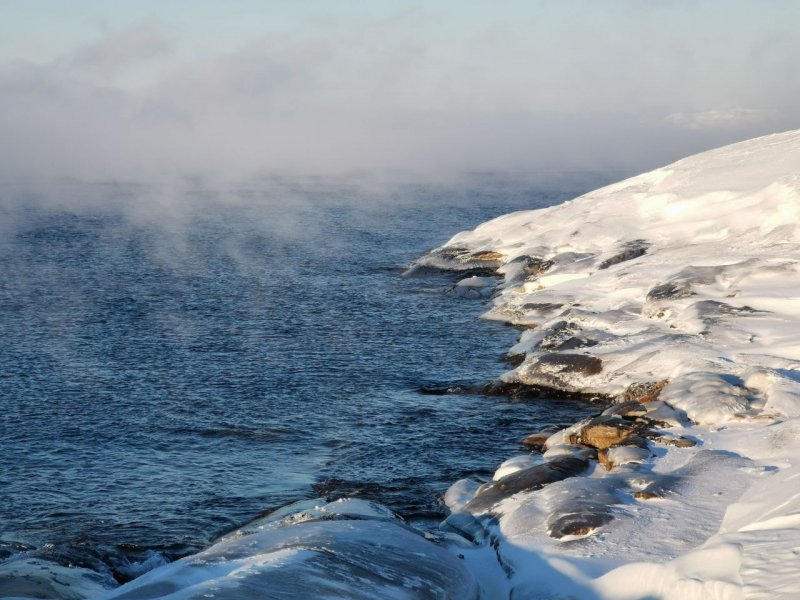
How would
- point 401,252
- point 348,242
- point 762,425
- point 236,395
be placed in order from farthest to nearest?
point 348,242 → point 401,252 → point 236,395 → point 762,425

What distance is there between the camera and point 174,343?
38750mm

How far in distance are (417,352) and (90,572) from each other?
66.6ft

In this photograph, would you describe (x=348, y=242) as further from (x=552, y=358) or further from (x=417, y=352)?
(x=552, y=358)

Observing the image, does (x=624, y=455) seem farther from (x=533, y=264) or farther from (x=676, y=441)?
(x=533, y=264)

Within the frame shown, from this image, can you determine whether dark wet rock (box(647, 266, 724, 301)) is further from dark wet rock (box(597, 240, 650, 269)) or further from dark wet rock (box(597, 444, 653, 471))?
dark wet rock (box(597, 444, 653, 471))

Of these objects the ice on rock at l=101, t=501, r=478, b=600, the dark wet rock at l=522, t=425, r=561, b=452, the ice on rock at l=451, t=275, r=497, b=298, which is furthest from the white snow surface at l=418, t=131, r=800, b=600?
the ice on rock at l=101, t=501, r=478, b=600

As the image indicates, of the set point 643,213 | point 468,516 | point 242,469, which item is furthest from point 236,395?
point 643,213

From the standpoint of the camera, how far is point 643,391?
29297 mm

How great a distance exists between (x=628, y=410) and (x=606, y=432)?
1.89m

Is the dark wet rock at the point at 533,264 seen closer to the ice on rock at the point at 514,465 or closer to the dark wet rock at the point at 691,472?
the ice on rock at the point at 514,465

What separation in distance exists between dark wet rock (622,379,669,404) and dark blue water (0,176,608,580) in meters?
1.40

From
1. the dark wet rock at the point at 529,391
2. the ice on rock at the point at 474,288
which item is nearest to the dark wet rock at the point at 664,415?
the dark wet rock at the point at 529,391

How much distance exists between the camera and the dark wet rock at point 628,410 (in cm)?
2664

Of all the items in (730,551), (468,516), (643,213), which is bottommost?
(468,516)
